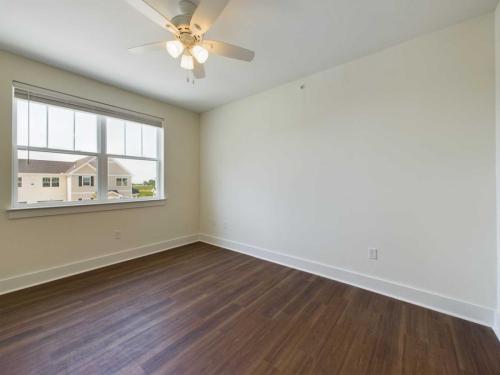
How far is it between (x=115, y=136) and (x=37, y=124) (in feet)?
2.69

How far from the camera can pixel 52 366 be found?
1374mm

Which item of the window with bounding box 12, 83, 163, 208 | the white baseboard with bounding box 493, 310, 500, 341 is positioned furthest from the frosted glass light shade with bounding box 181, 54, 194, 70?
the white baseboard with bounding box 493, 310, 500, 341

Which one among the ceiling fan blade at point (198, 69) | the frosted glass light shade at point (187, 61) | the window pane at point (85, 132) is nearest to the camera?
the frosted glass light shade at point (187, 61)

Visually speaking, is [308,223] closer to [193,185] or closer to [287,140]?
[287,140]

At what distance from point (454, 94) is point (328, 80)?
1.22 m

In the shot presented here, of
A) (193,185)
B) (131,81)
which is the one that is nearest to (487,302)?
(193,185)

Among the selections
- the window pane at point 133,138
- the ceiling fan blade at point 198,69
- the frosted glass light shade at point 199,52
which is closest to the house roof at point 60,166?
the window pane at point 133,138

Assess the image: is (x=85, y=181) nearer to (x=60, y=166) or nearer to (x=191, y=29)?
(x=60, y=166)

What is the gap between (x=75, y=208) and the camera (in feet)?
8.87

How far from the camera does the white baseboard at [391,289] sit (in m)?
1.83

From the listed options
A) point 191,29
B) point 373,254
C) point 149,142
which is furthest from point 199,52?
point 373,254

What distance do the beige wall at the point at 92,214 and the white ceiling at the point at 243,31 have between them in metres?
0.22

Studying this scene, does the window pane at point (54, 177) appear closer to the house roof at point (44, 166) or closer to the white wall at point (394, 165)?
the house roof at point (44, 166)

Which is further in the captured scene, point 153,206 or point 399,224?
point 153,206
